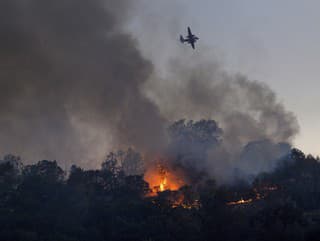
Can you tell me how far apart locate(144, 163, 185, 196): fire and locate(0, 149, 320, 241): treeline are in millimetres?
11182

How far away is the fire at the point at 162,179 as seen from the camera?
464ft

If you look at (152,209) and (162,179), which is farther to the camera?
(162,179)

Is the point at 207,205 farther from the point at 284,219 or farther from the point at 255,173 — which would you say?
the point at 255,173

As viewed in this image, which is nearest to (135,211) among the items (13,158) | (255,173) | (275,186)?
(275,186)

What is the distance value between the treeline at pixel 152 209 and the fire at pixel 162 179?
11.2 m

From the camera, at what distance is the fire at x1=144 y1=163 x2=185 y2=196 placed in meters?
141

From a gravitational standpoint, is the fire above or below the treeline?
above

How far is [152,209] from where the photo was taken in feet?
336

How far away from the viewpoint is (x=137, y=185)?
129500 mm

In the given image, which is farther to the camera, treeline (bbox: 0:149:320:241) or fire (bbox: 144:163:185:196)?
fire (bbox: 144:163:185:196)

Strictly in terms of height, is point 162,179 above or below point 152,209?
above

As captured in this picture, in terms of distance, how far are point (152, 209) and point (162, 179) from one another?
46.1 meters

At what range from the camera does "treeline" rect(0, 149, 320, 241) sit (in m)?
84.4

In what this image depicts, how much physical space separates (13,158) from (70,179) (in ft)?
244
